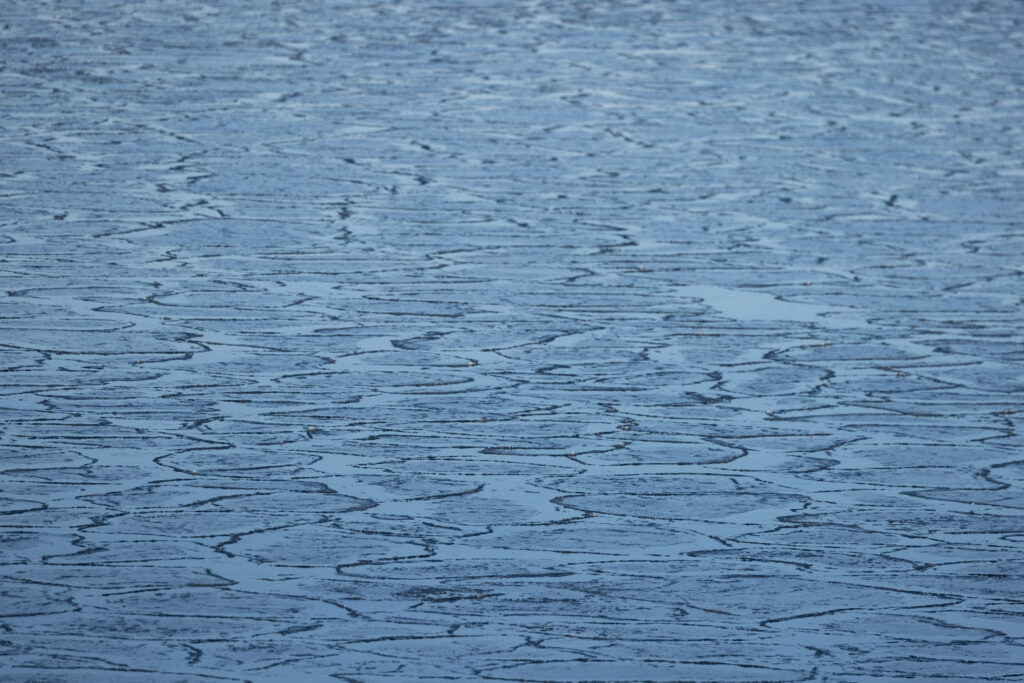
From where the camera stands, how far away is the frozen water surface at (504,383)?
118 inches

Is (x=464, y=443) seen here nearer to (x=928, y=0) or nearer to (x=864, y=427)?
(x=864, y=427)

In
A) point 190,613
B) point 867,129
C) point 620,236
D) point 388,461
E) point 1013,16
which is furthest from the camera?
point 1013,16

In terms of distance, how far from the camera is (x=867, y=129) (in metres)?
8.46

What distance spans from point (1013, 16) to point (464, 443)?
11.5 m

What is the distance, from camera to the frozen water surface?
3.01 meters

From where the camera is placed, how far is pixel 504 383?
177 inches

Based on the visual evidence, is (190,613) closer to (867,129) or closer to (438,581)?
(438,581)

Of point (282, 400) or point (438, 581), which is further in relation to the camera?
point (282, 400)

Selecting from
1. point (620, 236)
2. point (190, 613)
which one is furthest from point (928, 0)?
point (190, 613)

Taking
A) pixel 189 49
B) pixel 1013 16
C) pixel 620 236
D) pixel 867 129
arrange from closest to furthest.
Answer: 1. pixel 620 236
2. pixel 867 129
3. pixel 189 49
4. pixel 1013 16

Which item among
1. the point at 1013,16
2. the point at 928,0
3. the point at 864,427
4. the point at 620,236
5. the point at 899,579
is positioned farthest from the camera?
the point at 928,0

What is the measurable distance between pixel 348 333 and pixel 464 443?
101 cm

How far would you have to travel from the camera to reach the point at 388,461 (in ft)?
12.6

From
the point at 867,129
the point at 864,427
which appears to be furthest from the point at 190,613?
the point at 867,129
